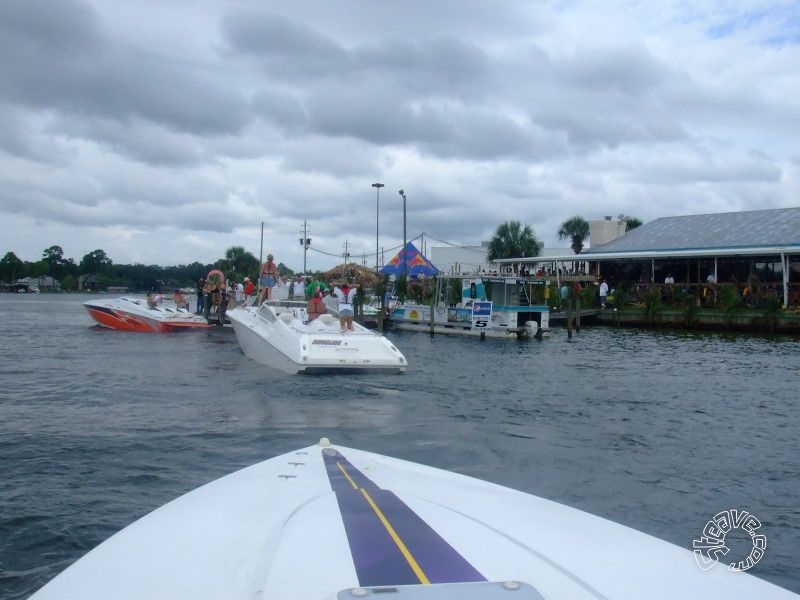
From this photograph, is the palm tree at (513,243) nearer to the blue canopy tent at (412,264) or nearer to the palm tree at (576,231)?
the palm tree at (576,231)

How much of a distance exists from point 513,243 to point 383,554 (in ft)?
→ 168

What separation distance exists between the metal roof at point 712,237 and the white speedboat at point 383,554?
33.3 m

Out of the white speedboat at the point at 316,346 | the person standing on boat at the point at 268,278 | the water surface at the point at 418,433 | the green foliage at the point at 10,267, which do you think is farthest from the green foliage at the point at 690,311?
the green foliage at the point at 10,267

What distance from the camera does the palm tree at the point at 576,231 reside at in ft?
190

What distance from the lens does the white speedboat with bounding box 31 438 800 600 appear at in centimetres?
262

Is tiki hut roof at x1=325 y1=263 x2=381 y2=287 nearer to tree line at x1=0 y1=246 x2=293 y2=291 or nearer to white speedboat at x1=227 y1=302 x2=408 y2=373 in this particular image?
white speedboat at x1=227 y1=302 x2=408 y2=373

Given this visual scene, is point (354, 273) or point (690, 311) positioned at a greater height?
point (354, 273)

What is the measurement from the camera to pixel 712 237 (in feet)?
132

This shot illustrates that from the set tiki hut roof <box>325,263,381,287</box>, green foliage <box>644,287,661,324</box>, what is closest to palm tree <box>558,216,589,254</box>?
tiki hut roof <box>325,263,381,287</box>

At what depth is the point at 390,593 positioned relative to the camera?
95.7 inches

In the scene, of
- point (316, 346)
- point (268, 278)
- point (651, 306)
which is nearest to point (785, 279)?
point (651, 306)

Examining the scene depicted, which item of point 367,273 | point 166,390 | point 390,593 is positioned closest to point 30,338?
point 166,390

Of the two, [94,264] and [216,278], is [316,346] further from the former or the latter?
[94,264]
